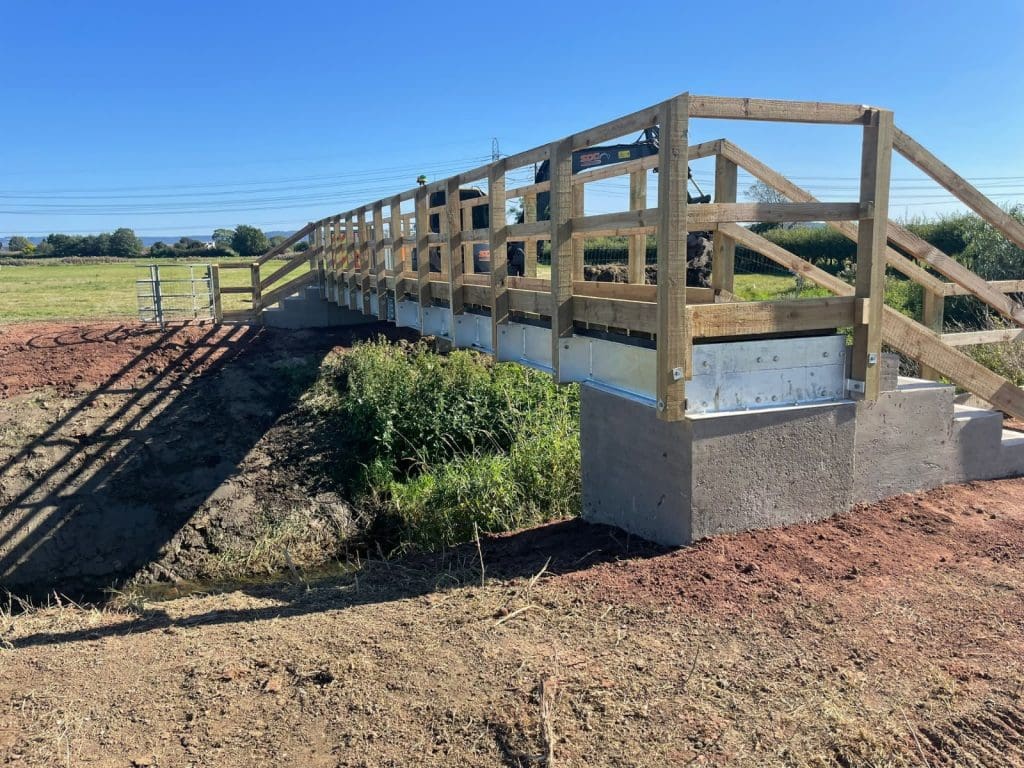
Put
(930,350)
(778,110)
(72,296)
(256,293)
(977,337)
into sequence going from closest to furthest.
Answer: (778,110), (930,350), (977,337), (256,293), (72,296)

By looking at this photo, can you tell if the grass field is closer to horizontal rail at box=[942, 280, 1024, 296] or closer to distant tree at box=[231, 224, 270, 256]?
horizontal rail at box=[942, 280, 1024, 296]

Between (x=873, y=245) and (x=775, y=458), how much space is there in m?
1.68

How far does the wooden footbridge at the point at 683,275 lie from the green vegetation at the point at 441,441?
8.31 ft

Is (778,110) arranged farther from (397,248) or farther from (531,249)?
(397,248)

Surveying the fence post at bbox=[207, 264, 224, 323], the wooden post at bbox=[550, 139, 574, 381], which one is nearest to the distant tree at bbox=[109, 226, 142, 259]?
the fence post at bbox=[207, 264, 224, 323]

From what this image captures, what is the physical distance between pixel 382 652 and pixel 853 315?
4.03 m

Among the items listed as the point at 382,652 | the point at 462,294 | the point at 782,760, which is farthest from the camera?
the point at 462,294

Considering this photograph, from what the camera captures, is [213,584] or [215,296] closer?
[213,584]

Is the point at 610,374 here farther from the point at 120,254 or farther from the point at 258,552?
the point at 120,254

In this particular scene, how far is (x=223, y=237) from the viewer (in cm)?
7319

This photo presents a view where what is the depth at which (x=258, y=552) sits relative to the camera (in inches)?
470

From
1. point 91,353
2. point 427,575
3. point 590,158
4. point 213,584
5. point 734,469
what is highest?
point 590,158

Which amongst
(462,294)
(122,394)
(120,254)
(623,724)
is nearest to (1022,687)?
(623,724)

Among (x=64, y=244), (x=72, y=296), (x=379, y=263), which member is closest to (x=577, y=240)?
(x=379, y=263)
